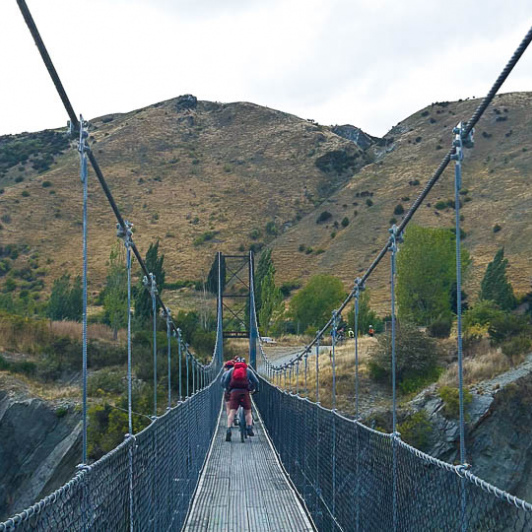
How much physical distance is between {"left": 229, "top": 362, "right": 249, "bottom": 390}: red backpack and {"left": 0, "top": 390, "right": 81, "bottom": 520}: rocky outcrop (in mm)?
7299

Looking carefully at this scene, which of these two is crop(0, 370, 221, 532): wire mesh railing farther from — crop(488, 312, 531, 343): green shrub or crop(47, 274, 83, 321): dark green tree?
crop(47, 274, 83, 321): dark green tree

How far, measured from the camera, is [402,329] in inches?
954

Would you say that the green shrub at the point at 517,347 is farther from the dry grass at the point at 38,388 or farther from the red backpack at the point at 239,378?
the red backpack at the point at 239,378

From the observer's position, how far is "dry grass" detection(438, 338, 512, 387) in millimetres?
20070

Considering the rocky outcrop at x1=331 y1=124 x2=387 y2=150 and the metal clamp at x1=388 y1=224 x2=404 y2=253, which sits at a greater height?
the rocky outcrop at x1=331 y1=124 x2=387 y2=150

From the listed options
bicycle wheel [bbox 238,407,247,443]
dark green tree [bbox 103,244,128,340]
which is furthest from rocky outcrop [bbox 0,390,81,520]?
dark green tree [bbox 103,244,128,340]

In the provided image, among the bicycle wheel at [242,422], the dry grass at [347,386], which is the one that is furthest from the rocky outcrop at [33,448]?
the bicycle wheel at [242,422]

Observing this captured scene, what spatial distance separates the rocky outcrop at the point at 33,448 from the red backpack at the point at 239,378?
730 centimetres

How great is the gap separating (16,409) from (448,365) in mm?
11909

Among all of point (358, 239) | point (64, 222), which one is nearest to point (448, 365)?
point (358, 239)

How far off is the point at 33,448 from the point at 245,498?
12.2m

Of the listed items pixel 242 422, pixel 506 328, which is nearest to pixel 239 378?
pixel 242 422

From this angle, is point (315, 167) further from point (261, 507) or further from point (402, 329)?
point (261, 507)

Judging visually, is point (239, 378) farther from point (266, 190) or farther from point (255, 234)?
point (266, 190)
